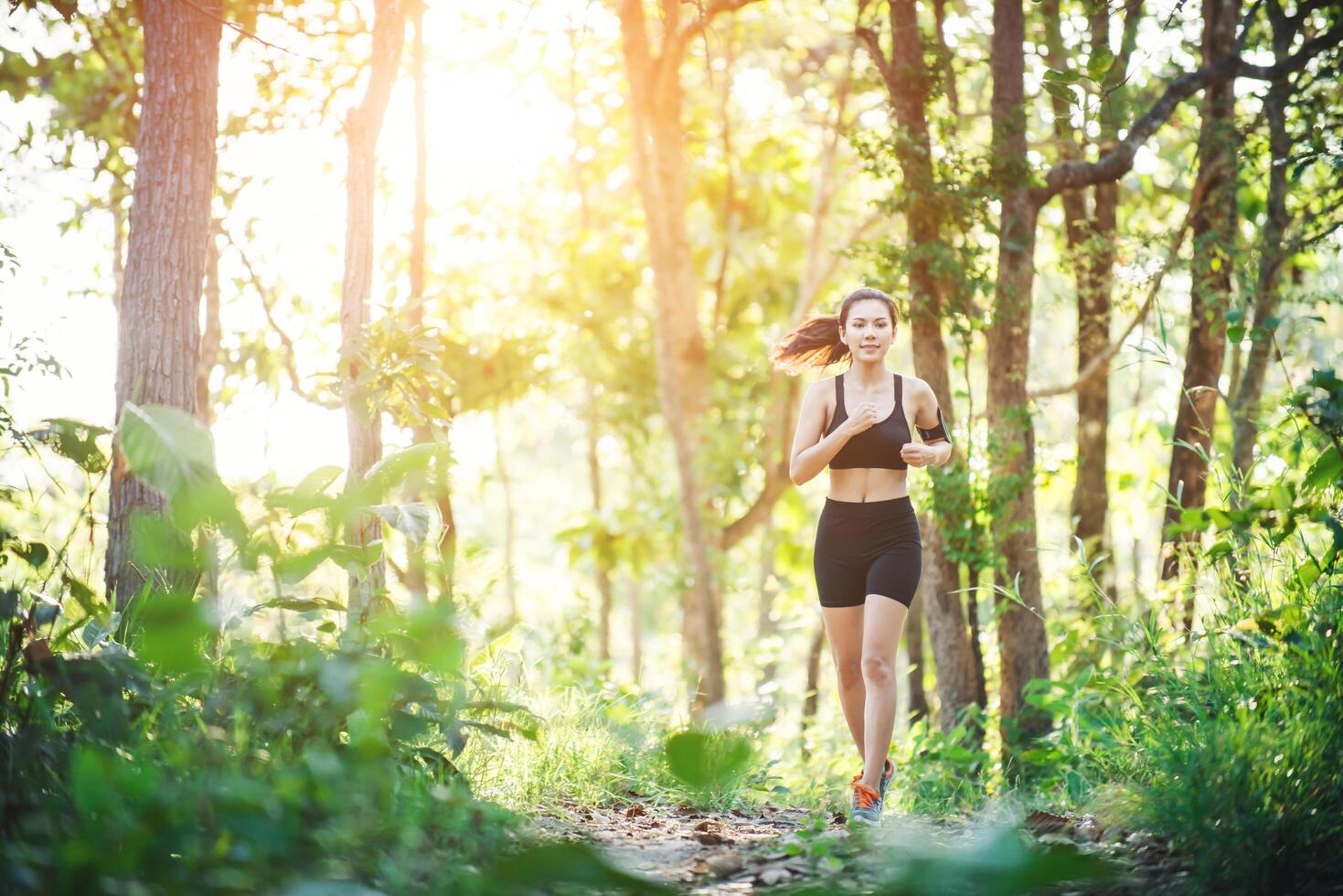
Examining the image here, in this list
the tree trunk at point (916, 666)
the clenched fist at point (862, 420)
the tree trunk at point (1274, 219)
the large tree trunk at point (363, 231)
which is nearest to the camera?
the clenched fist at point (862, 420)

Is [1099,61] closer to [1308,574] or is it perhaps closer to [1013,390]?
[1308,574]

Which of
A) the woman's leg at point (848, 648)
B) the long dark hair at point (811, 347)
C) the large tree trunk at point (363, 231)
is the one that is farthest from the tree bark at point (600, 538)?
the woman's leg at point (848, 648)

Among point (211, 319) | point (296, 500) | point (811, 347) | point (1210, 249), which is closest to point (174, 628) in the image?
point (296, 500)

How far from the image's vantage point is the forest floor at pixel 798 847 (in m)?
2.95

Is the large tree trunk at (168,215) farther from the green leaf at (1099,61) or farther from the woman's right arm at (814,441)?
the green leaf at (1099,61)

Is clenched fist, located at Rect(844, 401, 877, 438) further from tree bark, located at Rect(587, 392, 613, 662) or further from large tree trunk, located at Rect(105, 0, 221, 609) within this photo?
tree bark, located at Rect(587, 392, 613, 662)

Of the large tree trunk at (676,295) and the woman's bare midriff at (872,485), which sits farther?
the large tree trunk at (676,295)

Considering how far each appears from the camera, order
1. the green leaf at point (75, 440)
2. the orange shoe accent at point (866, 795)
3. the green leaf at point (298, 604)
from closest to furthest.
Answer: the green leaf at point (298, 604) < the green leaf at point (75, 440) < the orange shoe accent at point (866, 795)

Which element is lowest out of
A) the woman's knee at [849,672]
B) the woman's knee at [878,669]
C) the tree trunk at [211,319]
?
the woman's knee at [849,672]

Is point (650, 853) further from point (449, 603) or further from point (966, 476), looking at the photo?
point (966, 476)

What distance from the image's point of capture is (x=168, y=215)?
4.93m

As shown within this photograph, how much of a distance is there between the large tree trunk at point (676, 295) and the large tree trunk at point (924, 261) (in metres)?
3.18

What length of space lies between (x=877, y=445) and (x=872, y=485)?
6.9 inches

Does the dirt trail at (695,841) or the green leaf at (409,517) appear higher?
the green leaf at (409,517)
